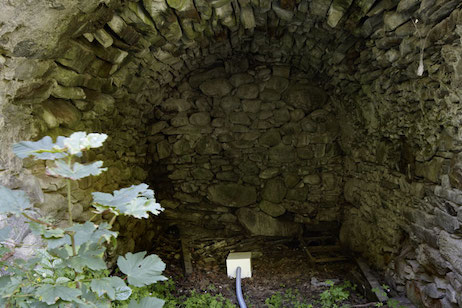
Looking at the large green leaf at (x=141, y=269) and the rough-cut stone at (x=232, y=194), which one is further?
the rough-cut stone at (x=232, y=194)

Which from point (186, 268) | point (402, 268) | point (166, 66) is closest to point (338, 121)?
point (402, 268)

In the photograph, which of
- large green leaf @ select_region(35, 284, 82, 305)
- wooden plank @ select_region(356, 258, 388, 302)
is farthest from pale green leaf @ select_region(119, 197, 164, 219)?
wooden plank @ select_region(356, 258, 388, 302)

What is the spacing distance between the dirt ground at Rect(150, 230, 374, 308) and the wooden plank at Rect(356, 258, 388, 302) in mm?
98

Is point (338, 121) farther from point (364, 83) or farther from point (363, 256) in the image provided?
point (363, 256)

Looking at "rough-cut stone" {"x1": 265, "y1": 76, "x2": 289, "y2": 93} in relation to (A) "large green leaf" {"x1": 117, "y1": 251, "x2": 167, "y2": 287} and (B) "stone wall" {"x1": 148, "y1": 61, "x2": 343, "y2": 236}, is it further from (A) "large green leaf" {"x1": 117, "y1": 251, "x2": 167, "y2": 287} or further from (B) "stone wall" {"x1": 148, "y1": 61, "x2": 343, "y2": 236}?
(A) "large green leaf" {"x1": 117, "y1": 251, "x2": 167, "y2": 287}

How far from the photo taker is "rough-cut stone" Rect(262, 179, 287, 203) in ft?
13.2

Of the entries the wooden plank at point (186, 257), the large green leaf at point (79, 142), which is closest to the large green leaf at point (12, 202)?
the large green leaf at point (79, 142)

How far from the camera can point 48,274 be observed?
0.98 meters

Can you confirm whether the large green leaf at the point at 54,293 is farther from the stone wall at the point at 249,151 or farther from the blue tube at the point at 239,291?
the stone wall at the point at 249,151

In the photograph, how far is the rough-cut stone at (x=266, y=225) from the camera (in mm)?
4016

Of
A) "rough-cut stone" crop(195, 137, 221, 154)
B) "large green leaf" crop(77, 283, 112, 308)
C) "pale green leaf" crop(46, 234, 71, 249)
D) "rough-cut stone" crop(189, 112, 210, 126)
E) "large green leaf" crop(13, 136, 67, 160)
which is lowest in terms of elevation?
"large green leaf" crop(77, 283, 112, 308)

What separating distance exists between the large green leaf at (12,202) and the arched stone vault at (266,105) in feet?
2.35

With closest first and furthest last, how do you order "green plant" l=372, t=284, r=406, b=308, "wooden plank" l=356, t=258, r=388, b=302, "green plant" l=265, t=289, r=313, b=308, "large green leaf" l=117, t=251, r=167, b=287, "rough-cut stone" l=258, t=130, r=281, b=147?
"large green leaf" l=117, t=251, r=167, b=287 → "green plant" l=372, t=284, r=406, b=308 → "wooden plank" l=356, t=258, r=388, b=302 → "green plant" l=265, t=289, r=313, b=308 → "rough-cut stone" l=258, t=130, r=281, b=147

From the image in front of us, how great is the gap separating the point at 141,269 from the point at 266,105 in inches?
127
